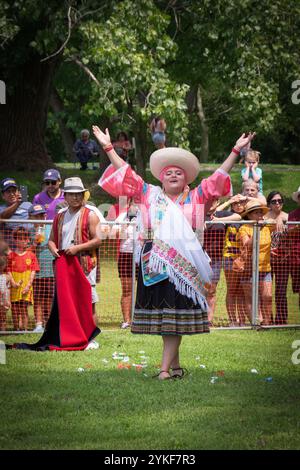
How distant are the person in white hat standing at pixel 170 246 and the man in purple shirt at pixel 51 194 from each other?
152 inches

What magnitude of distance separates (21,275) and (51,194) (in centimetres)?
139

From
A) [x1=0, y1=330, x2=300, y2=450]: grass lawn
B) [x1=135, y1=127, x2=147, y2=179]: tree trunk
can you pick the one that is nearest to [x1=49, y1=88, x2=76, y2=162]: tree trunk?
[x1=135, y1=127, x2=147, y2=179]: tree trunk

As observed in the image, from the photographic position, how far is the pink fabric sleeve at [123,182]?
8.79 meters

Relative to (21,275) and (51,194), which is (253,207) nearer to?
(51,194)

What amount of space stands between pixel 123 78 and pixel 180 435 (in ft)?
39.7

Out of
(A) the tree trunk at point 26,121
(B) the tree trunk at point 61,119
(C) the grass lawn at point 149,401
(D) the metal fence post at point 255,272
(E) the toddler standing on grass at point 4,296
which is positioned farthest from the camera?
(B) the tree trunk at point 61,119

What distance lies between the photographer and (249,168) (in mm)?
16266

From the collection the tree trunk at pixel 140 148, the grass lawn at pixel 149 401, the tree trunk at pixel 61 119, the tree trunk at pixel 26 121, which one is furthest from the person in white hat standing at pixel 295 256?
the tree trunk at pixel 61 119

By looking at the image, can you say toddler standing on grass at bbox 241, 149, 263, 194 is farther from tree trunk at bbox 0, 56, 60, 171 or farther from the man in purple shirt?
tree trunk at bbox 0, 56, 60, 171

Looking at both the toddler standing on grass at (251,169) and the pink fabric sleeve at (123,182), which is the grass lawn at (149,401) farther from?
the toddler standing on grass at (251,169)

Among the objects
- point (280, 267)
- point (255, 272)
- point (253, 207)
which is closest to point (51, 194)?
point (253, 207)

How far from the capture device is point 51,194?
1299 cm
